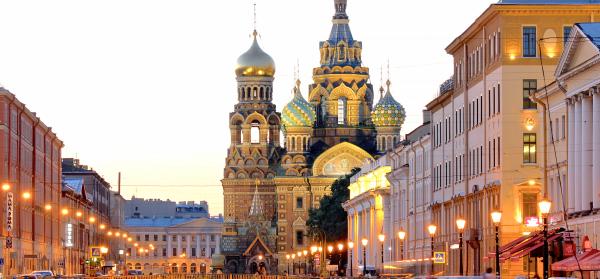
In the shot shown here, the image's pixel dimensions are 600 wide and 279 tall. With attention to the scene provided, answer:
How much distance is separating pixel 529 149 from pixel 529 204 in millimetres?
2421

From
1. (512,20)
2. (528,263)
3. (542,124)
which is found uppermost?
(512,20)

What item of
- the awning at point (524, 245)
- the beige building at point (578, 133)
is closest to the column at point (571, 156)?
the beige building at point (578, 133)

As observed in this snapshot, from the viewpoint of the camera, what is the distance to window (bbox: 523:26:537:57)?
76000mm

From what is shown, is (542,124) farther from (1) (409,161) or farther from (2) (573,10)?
(1) (409,161)

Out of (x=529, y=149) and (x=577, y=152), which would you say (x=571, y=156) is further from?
(x=529, y=149)

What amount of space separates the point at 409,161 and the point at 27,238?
25.9 m

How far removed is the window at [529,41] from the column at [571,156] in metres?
10.6

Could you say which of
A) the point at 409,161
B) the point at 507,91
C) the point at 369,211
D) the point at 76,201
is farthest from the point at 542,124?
the point at 76,201

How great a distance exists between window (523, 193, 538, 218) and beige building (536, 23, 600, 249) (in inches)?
251

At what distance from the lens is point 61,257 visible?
5664 inches

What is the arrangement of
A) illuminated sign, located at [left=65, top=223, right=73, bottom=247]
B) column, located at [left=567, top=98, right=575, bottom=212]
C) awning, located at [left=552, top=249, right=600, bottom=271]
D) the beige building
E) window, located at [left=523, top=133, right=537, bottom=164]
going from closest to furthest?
awning, located at [left=552, top=249, right=600, bottom=271] → the beige building → column, located at [left=567, top=98, right=575, bottom=212] → window, located at [left=523, top=133, right=537, bottom=164] → illuminated sign, located at [left=65, top=223, right=73, bottom=247]

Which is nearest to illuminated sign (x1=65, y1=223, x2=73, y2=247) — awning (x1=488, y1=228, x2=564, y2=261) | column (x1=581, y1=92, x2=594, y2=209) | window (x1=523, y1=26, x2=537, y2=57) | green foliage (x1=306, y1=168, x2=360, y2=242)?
green foliage (x1=306, y1=168, x2=360, y2=242)

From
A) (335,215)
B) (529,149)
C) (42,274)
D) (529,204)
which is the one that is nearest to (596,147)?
(529,149)

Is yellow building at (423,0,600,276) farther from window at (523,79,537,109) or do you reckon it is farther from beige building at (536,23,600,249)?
beige building at (536,23,600,249)
